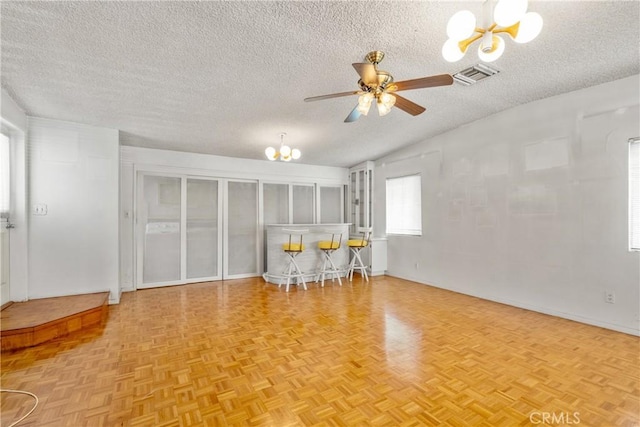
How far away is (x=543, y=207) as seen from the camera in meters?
3.76

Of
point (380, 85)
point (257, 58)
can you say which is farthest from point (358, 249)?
point (257, 58)

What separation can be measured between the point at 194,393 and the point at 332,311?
82.2 inches

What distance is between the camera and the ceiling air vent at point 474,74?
117 inches

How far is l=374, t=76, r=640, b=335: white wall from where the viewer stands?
10.4ft

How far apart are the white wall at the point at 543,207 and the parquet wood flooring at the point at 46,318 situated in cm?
511

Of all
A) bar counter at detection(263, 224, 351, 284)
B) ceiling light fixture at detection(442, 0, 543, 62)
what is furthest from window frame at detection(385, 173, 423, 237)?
ceiling light fixture at detection(442, 0, 543, 62)

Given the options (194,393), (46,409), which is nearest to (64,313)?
(46,409)

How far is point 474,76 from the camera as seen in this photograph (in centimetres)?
315

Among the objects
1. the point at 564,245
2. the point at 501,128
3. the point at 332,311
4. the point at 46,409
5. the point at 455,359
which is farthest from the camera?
the point at 501,128

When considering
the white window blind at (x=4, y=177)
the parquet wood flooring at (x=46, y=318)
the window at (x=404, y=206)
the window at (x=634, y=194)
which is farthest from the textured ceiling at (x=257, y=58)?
the parquet wood flooring at (x=46, y=318)

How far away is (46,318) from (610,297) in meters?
6.13

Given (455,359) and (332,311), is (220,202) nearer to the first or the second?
(332,311)

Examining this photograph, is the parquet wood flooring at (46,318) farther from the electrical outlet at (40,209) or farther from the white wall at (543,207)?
the white wall at (543,207)

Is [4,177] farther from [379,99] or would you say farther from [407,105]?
[407,105]
